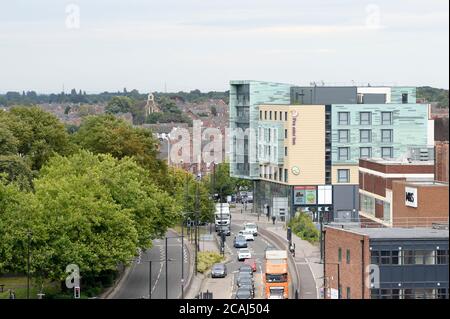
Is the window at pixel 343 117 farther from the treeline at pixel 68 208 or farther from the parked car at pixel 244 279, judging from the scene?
the parked car at pixel 244 279

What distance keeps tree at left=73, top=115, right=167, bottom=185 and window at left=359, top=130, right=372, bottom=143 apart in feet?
21.3

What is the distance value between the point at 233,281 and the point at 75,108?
8828 centimetres

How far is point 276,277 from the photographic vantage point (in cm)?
2220

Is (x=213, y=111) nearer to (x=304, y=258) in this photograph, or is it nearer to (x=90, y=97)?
(x=90, y=97)

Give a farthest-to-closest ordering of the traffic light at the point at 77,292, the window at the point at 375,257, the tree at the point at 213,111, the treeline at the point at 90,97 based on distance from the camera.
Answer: the treeline at the point at 90,97 < the tree at the point at 213,111 < the traffic light at the point at 77,292 < the window at the point at 375,257

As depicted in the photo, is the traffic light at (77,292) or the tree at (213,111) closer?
the traffic light at (77,292)

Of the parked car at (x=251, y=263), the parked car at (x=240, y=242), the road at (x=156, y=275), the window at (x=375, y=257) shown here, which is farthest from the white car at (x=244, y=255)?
the window at (x=375, y=257)

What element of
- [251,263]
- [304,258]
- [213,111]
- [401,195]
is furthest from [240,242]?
[213,111]

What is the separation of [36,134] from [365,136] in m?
10.8

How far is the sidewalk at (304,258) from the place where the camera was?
70.1ft

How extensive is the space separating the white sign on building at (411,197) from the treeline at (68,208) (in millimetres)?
5153

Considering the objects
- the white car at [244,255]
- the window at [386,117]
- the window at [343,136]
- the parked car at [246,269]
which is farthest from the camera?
the window at [343,136]

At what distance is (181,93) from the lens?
122375mm
